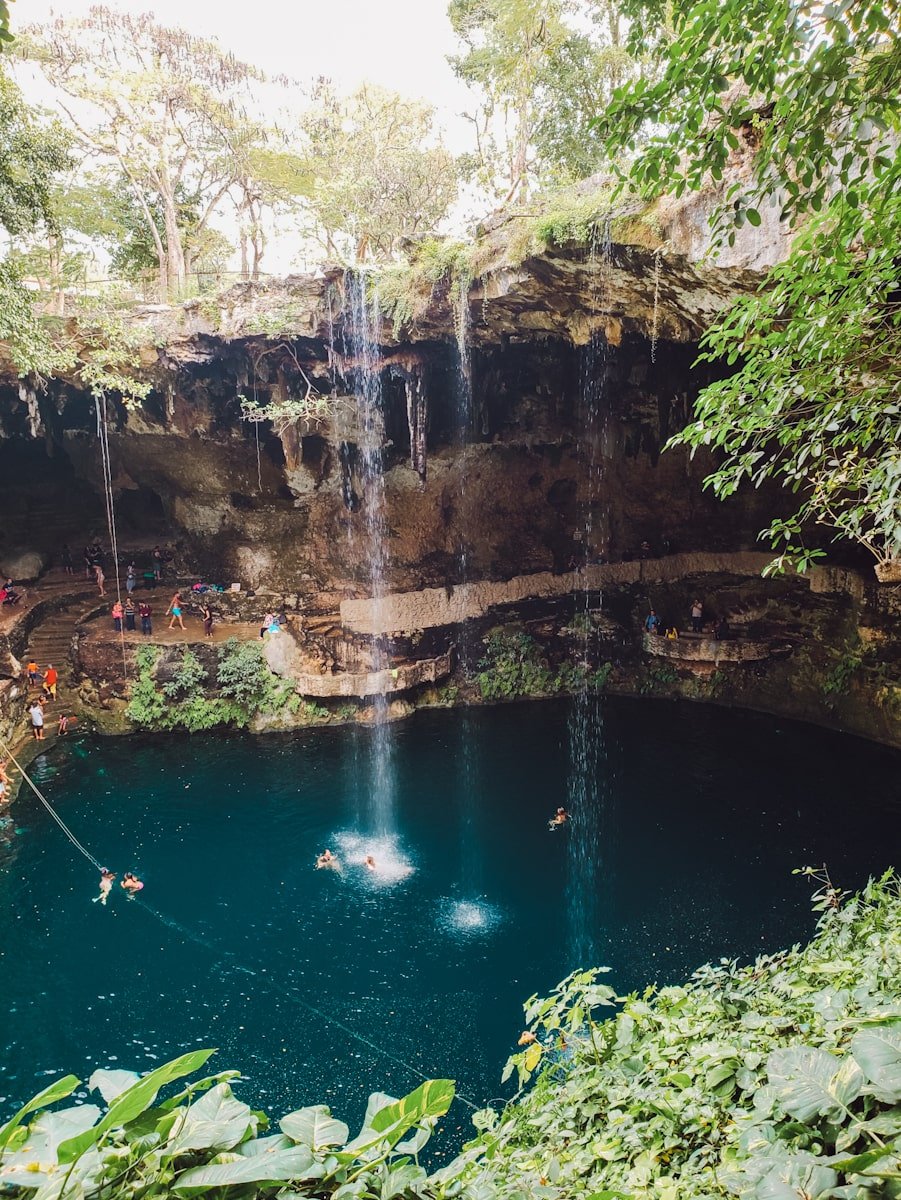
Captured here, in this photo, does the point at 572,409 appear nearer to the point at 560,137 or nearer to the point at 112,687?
the point at 560,137

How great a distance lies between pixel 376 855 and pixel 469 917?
225 cm

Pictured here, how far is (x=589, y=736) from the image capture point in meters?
15.5

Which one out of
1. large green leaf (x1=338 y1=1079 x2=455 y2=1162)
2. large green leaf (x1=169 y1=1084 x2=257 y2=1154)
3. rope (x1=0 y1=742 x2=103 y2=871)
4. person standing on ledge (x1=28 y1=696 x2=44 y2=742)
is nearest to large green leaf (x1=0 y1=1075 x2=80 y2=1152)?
large green leaf (x1=169 y1=1084 x2=257 y2=1154)

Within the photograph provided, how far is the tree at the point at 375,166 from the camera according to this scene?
1545cm

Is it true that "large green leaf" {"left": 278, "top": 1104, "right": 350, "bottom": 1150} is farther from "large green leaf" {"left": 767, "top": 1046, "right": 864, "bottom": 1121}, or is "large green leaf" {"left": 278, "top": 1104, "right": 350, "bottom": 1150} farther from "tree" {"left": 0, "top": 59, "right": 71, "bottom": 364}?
"tree" {"left": 0, "top": 59, "right": 71, "bottom": 364}

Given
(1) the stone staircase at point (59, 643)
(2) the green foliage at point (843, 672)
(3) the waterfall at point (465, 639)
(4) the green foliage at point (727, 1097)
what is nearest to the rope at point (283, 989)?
(3) the waterfall at point (465, 639)

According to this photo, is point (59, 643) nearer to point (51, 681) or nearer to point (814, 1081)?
point (51, 681)

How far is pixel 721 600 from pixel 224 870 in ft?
42.6

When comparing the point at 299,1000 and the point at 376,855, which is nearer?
the point at 299,1000

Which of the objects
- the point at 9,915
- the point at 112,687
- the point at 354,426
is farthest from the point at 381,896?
the point at 354,426

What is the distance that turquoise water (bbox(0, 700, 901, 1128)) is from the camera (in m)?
7.70

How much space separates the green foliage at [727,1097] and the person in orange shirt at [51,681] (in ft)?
48.0

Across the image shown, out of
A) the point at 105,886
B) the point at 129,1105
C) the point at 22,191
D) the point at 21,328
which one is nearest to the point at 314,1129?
the point at 129,1105

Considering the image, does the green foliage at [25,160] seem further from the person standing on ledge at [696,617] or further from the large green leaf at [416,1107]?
the person standing on ledge at [696,617]
